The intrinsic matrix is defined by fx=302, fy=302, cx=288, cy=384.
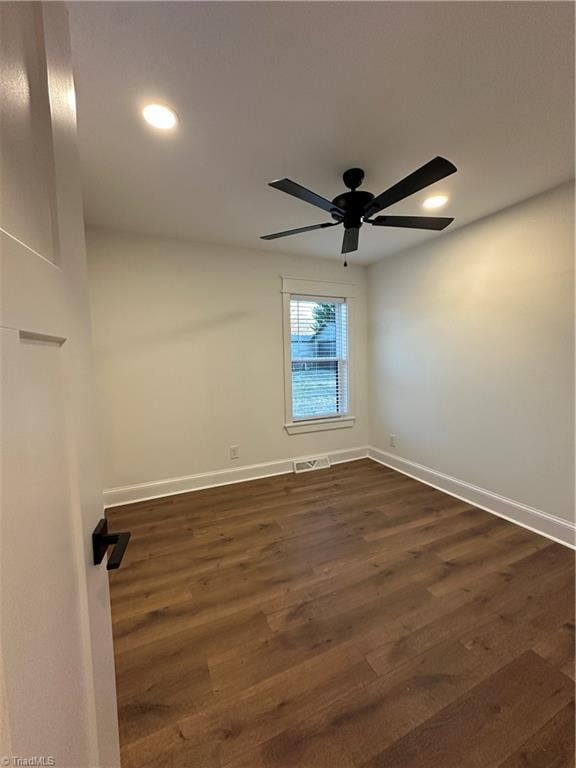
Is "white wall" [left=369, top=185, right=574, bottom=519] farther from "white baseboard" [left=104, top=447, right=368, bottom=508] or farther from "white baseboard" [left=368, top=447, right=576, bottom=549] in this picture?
"white baseboard" [left=104, top=447, right=368, bottom=508]

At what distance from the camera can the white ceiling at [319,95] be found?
A: 3.53 feet

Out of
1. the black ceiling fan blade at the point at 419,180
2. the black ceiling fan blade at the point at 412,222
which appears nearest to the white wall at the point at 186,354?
the black ceiling fan blade at the point at 412,222

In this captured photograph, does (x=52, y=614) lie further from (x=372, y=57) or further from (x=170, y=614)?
(x=372, y=57)

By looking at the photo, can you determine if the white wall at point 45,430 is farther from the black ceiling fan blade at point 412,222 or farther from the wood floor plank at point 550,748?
the black ceiling fan blade at point 412,222

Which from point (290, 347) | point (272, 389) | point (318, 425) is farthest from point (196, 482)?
point (290, 347)

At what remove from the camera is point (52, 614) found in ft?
1.67

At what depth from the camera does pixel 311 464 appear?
370cm

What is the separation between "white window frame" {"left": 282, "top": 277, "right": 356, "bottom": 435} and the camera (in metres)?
3.49

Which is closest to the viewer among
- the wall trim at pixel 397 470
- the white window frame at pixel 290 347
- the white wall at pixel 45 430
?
the white wall at pixel 45 430

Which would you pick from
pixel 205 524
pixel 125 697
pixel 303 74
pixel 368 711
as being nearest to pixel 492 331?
pixel 303 74

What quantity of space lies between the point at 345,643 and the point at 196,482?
2137 mm

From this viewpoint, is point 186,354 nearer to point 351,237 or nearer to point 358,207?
point 351,237

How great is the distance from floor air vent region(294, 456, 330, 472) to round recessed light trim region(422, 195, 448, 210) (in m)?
2.80

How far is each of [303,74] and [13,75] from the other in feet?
4.03
